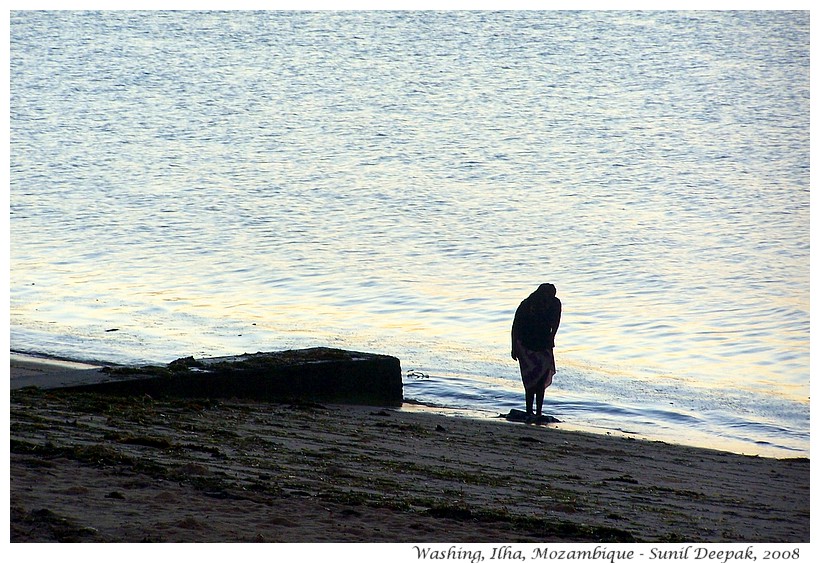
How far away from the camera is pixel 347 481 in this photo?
726 cm

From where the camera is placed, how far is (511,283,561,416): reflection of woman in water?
1118 cm

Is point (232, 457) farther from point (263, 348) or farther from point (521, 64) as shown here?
point (521, 64)

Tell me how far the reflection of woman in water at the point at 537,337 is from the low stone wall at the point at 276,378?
4.95ft

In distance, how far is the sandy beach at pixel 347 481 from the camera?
6199 millimetres

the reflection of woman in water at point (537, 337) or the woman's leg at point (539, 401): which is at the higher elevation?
the reflection of woman in water at point (537, 337)

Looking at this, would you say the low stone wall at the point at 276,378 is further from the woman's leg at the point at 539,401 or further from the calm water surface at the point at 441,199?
the woman's leg at the point at 539,401

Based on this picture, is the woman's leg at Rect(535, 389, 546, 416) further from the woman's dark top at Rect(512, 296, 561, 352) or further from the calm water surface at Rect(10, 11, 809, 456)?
the calm water surface at Rect(10, 11, 809, 456)

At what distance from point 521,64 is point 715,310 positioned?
42437 mm
